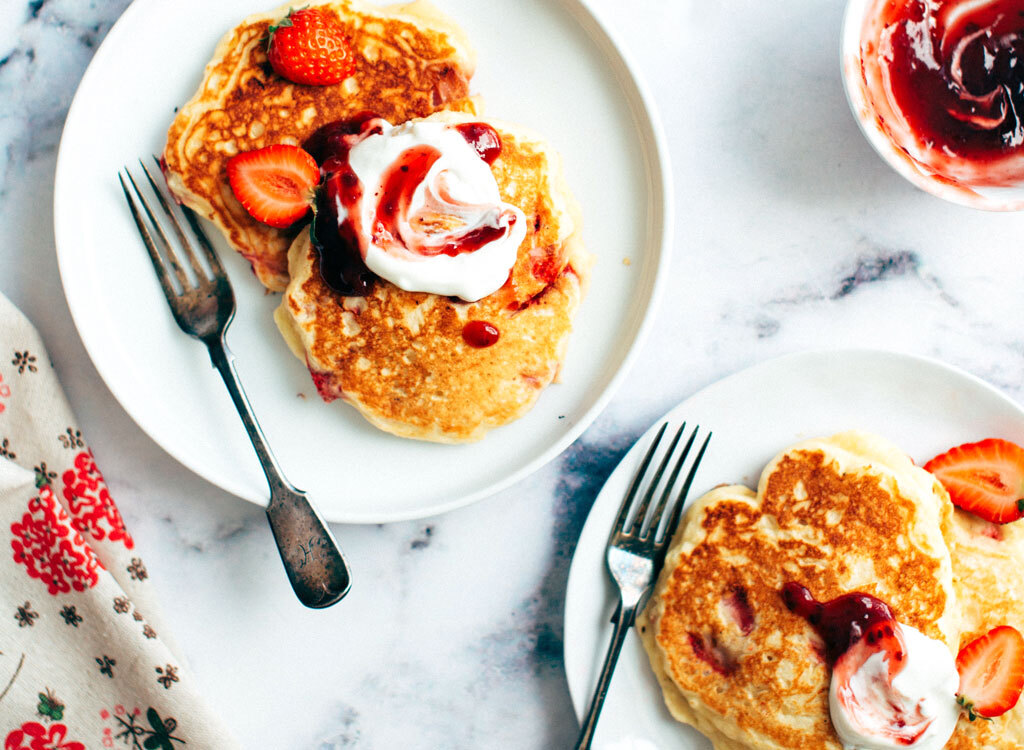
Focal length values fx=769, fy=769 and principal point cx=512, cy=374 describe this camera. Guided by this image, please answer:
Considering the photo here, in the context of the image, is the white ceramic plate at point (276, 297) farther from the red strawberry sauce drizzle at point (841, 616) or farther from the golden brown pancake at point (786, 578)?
the red strawberry sauce drizzle at point (841, 616)

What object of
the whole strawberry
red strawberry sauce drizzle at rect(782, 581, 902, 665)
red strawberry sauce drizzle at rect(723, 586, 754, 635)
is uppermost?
the whole strawberry

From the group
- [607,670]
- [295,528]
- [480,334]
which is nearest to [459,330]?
[480,334]

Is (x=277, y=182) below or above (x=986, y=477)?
above

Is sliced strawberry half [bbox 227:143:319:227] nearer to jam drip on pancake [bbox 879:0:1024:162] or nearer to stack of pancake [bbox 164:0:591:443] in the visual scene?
stack of pancake [bbox 164:0:591:443]

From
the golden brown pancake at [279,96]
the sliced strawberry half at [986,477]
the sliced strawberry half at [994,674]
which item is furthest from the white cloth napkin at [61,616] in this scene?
the sliced strawberry half at [986,477]

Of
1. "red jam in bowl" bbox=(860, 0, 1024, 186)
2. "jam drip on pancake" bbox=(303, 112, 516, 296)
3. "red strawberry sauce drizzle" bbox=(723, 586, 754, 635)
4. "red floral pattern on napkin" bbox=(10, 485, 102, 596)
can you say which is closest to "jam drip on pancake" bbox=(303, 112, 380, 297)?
"jam drip on pancake" bbox=(303, 112, 516, 296)

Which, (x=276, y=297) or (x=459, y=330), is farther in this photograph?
(x=276, y=297)

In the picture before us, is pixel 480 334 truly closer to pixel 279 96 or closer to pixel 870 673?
pixel 279 96
